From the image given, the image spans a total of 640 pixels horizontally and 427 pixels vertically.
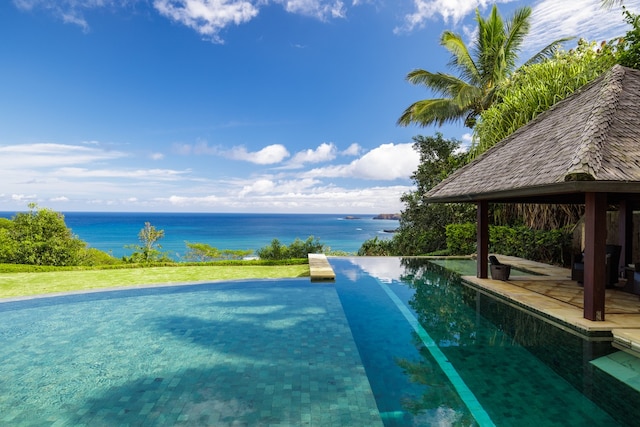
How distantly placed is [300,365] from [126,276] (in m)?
7.75

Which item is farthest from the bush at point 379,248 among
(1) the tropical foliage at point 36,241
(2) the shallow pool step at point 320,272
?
(1) the tropical foliage at point 36,241

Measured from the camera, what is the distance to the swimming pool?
322cm

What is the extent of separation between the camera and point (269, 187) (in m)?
62.7

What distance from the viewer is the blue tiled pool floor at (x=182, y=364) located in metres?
3.27

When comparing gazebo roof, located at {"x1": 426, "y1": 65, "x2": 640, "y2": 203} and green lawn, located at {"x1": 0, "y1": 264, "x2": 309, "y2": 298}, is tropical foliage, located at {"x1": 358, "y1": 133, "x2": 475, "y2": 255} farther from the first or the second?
gazebo roof, located at {"x1": 426, "y1": 65, "x2": 640, "y2": 203}

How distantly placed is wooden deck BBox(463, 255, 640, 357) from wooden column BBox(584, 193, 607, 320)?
9.9 inches

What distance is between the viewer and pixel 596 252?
508 cm

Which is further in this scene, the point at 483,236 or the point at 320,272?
the point at 320,272

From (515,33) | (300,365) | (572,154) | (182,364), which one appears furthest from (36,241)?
(515,33)

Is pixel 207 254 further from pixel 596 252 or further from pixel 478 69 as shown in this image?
pixel 596 252

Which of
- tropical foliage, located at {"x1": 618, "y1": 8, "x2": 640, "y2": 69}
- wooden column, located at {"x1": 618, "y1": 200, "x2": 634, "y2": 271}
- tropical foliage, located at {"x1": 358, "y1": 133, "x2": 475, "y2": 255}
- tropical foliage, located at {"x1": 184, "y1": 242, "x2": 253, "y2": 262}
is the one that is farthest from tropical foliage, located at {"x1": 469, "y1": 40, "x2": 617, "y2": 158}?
tropical foliage, located at {"x1": 184, "y1": 242, "x2": 253, "y2": 262}

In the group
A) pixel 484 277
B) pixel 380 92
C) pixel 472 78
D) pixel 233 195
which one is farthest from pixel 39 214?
pixel 233 195

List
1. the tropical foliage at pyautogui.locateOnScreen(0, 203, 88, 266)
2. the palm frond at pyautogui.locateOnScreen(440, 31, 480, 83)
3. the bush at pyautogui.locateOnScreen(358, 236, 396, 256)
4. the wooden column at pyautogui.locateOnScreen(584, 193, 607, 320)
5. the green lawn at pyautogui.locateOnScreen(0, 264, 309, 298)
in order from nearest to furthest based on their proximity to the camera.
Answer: the wooden column at pyautogui.locateOnScreen(584, 193, 607, 320), the green lawn at pyautogui.locateOnScreen(0, 264, 309, 298), the tropical foliage at pyautogui.locateOnScreen(0, 203, 88, 266), the palm frond at pyautogui.locateOnScreen(440, 31, 480, 83), the bush at pyautogui.locateOnScreen(358, 236, 396, 256)

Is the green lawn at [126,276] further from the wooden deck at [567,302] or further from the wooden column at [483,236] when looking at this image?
the wooden deck at [567,302]
